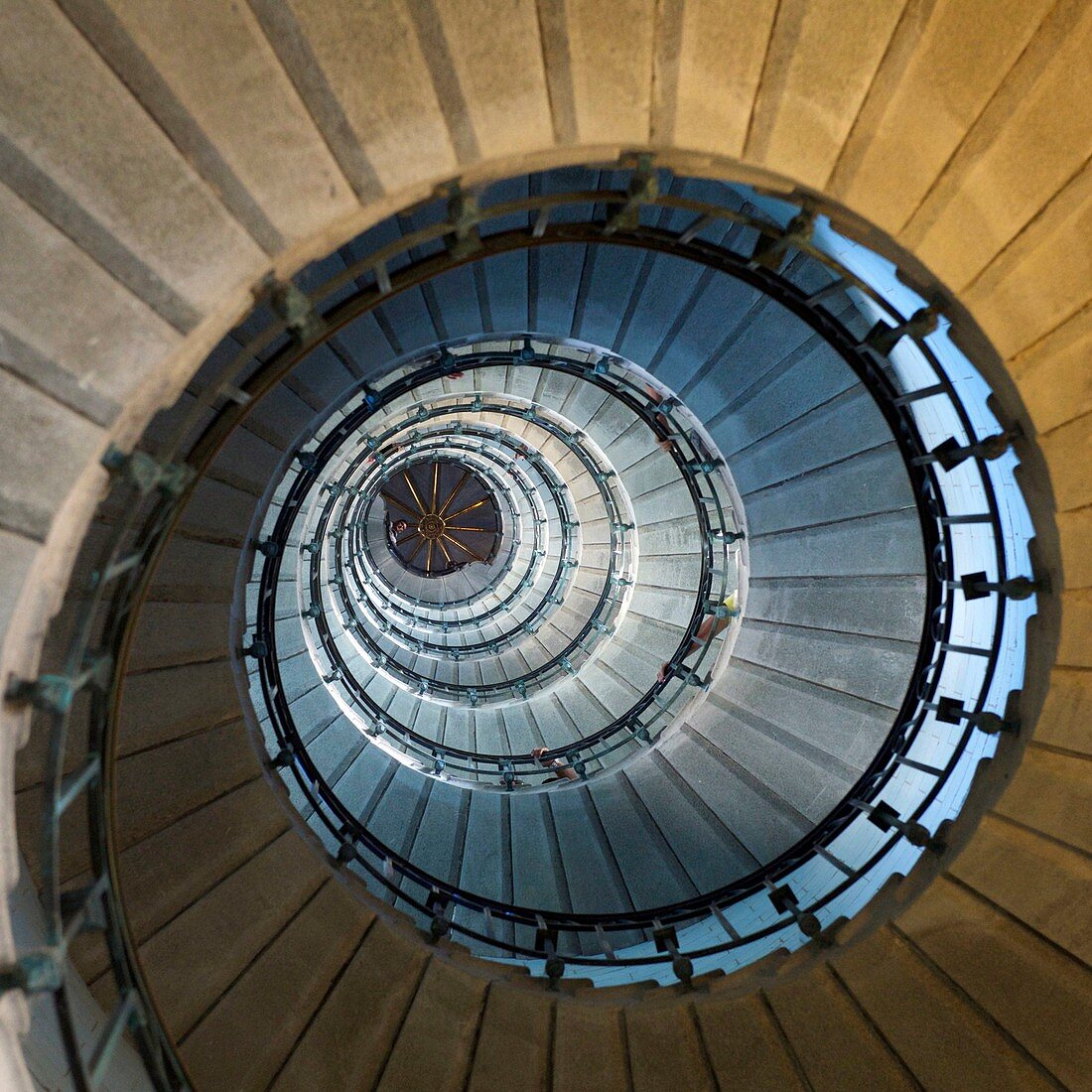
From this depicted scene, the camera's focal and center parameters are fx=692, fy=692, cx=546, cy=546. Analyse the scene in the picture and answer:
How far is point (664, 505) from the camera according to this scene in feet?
35.9

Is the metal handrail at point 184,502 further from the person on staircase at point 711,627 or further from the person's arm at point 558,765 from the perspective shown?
the person's arm at point 558,765

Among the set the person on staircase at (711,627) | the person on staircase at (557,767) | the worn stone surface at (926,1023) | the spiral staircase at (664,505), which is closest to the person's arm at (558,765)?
the person on staircase at (557,767)

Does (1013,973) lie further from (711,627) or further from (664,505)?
(664,505)

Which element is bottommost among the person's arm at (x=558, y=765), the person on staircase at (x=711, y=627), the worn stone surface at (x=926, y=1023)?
the worn stone surface at (x=926, y=1023)

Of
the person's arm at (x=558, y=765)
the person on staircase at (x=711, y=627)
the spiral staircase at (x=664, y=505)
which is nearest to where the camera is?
the spiral staircase at (x=664, y=505)

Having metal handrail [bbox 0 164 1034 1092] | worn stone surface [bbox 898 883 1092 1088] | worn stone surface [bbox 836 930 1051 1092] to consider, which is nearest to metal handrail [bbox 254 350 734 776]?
metal handrail [bbox 0 164 1034 1092]

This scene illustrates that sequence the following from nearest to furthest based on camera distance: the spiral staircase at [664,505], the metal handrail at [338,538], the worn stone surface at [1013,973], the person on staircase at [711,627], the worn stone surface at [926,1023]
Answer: the spiral staircase at [664,505] → the worn stone surface at [1013,973] → the worn stone surface at [926,1023] → the metal handrail at [338,538] → the person on staircase at [711,627]

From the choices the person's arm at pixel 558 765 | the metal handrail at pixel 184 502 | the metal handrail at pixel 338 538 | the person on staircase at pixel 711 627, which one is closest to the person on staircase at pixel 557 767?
the person's arm at pixel 558 765

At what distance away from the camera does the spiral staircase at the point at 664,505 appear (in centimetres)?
284

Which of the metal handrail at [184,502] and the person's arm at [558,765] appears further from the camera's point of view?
the person's arm at [558,765]

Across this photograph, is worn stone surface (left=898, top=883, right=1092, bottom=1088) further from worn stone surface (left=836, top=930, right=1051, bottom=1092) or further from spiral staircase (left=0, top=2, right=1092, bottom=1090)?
worn stone surface (left=836, top=930, right=1051, bottom=1092)

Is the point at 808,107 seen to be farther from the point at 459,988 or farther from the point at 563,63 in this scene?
the point at 459,988

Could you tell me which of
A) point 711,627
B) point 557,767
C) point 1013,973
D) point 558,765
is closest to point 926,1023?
point 1013,973

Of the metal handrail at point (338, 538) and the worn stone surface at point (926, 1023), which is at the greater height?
the metal handrail at point (338, 538)
